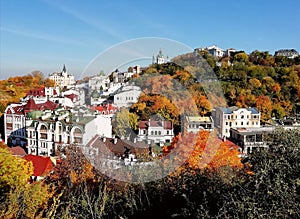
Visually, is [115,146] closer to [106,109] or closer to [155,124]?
[106,109]

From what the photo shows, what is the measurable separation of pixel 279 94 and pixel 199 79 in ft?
24.8

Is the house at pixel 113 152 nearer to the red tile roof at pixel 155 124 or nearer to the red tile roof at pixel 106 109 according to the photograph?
the red tile roof at pixel 155 124

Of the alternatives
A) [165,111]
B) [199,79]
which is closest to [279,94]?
[199,79]

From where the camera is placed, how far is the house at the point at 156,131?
6.89 meters

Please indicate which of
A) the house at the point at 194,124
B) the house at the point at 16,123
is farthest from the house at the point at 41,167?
the house at the point at 16,123

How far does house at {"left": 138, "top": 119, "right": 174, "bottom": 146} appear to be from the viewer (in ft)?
22.6

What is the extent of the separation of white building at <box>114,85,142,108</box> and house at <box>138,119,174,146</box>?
626mm

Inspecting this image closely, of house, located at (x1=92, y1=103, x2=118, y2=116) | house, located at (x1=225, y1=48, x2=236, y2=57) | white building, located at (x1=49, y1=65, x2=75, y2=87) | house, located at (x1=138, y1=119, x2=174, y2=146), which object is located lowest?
house, located at (x1=138, y1=119, x2=174, y2=146)

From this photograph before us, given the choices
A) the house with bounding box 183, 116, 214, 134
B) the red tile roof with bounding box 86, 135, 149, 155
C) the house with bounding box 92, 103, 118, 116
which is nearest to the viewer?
the red tile roof with bounding box 86, 135, 149, 155

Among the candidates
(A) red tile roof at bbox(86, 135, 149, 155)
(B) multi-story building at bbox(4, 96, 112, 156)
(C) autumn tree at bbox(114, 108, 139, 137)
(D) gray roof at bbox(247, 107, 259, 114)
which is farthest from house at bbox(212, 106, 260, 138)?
(A) red tile roof at bbox(86, 135, 149, 155)

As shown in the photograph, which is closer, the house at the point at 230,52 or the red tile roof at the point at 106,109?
the red tile roof at the point at 106,109

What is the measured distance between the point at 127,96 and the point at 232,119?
5.71 m

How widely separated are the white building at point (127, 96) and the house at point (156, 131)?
626 mm

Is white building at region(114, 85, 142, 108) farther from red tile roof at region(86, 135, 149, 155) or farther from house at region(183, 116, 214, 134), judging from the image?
house at region(183, 116, 214, 134)
